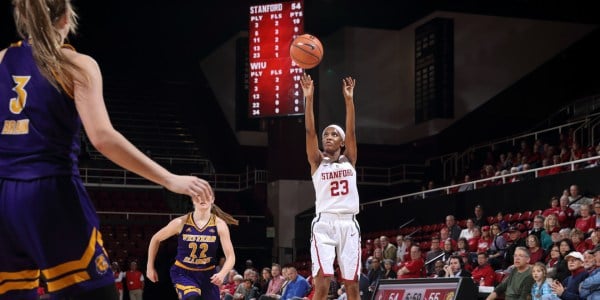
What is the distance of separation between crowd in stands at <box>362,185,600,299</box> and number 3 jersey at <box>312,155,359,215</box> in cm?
310

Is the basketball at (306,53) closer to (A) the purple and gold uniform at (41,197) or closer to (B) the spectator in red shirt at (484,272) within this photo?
(B) the spectator in red shirt at (484,272)

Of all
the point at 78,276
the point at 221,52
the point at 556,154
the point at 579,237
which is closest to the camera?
the point at 78,276

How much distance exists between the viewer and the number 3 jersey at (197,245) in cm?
891

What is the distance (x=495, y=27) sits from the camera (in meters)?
26.3

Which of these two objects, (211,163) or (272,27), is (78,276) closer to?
(272,27)

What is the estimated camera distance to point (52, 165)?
2.93 meters

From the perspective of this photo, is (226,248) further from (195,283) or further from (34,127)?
(34,127)

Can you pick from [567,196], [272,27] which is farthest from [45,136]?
[272,27]

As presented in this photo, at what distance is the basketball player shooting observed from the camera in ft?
27.6

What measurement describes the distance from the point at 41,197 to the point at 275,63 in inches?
678

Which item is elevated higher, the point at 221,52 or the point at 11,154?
the point at 221,52

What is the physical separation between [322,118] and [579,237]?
633 inches

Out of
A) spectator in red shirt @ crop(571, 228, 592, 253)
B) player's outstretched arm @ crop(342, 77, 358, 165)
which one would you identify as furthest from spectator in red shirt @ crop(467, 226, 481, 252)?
player's outstretched arm @ crop(342, 77, 358, 165)

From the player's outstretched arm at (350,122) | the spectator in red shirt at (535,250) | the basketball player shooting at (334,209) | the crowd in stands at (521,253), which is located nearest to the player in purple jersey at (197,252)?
the basketball player shooting at (334,209)
